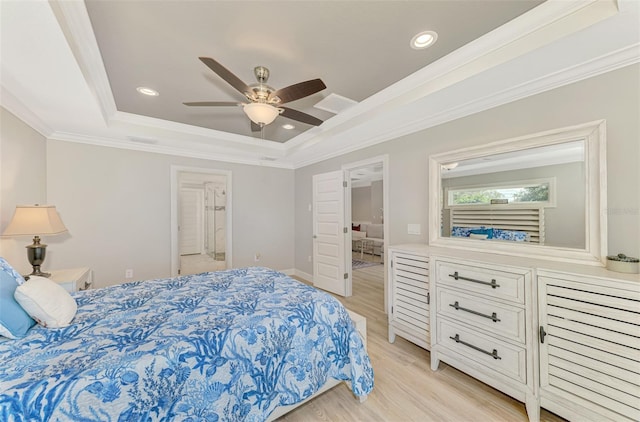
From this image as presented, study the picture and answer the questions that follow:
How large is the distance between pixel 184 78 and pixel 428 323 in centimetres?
322

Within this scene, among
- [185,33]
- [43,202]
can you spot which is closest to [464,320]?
[185,33]

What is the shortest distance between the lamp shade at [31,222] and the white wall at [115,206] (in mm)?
Result: 1244

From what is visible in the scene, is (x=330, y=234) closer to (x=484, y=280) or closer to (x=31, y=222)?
(x=484, y=280)

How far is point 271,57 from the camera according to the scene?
6.59ft

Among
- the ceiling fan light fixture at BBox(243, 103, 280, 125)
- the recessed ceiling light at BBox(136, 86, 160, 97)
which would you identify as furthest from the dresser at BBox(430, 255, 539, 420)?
the recessed ceiling light at BBox(136, 86, 160, 97)

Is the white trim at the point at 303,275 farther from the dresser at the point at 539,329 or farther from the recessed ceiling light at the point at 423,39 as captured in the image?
the recessed ceiling light at the point at 423,39

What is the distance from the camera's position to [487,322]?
1.76 metres

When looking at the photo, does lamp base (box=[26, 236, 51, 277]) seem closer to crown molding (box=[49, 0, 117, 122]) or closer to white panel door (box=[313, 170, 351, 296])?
crown molding (box=[49, 0, 117, 122])

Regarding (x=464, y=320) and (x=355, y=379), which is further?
(x=464, y=320)

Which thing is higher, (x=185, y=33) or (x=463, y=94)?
(x=185, y=33)

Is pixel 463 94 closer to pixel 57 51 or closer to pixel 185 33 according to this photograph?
pixel 185 33

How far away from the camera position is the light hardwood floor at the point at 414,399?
1620 millimetres

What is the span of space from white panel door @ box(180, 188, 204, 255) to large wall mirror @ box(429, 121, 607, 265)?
22.6 feet

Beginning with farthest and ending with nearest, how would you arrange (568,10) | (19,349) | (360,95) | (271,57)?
(360,95), (271,57), (568,10), (19,349)
